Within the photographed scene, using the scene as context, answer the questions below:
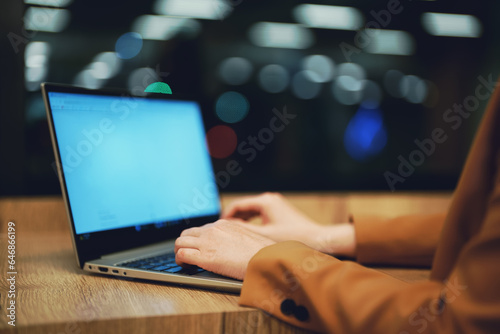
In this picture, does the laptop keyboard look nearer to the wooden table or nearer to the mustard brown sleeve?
the wooden table

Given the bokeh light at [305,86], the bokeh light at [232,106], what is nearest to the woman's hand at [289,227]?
the bokeh light at [232,106]

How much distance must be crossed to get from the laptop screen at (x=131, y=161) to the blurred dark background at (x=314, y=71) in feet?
5.97

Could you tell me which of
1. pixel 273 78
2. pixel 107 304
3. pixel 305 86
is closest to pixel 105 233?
pixel 107 304

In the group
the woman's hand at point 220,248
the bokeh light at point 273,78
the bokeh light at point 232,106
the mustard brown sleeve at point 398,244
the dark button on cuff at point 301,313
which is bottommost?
the mustard brown sleeve at point 398,244

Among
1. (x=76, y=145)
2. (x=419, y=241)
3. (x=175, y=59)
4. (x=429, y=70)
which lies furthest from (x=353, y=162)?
(x=76, y=145)

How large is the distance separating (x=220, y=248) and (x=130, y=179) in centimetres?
30

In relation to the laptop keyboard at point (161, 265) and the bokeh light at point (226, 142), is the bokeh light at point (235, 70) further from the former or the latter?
the laptop keyboard at point (161, 265)

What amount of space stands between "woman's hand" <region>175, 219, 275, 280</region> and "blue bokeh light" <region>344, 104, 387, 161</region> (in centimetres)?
426

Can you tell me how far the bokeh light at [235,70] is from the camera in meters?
4.75

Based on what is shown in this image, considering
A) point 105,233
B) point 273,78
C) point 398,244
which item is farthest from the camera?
point 273,78

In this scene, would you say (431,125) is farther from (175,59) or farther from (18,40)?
(18,40)

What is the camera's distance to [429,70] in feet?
14.7

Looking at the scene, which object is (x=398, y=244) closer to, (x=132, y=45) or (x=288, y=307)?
(x=288, y=307)

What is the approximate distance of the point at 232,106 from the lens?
16.1 ft
